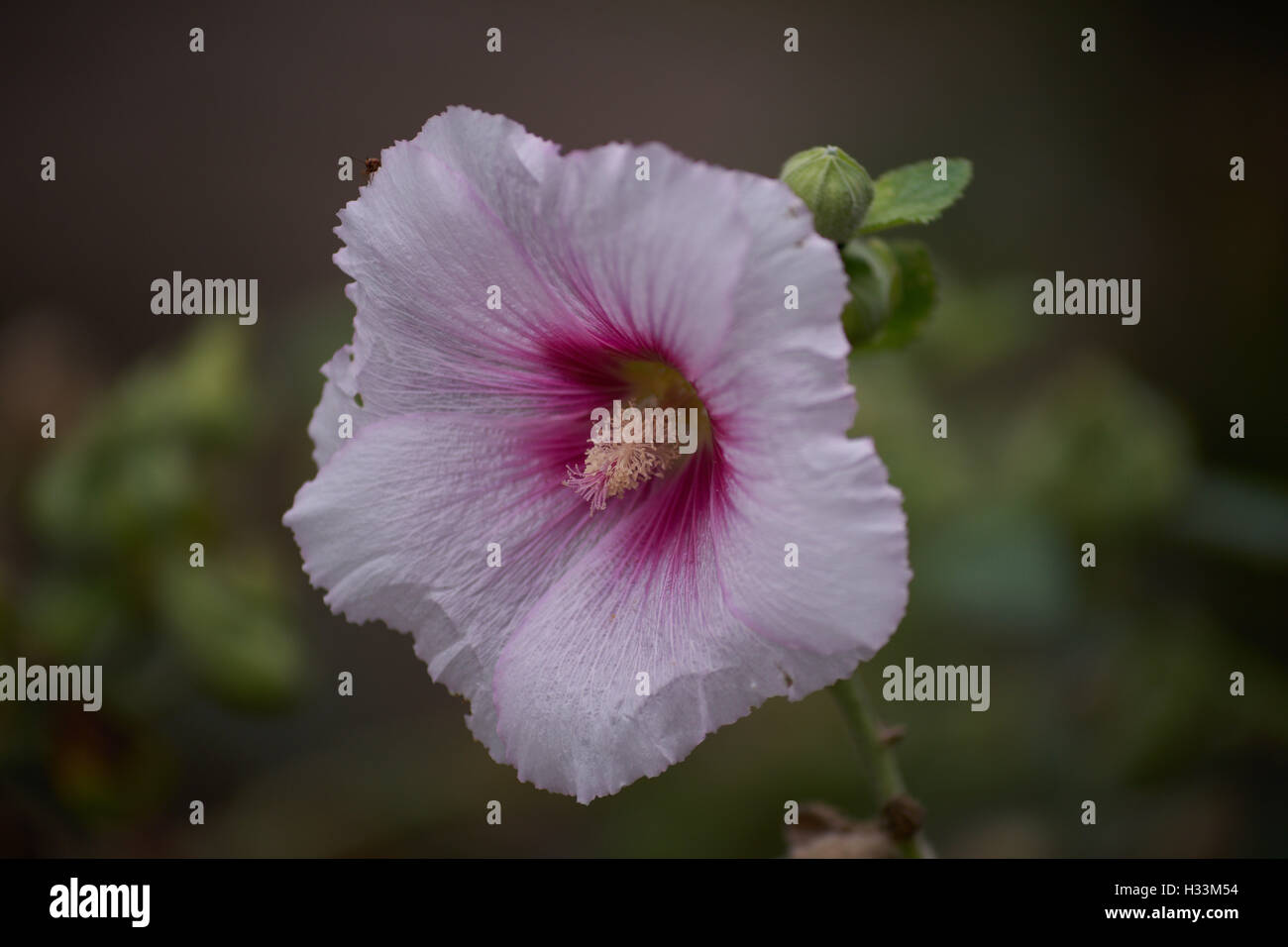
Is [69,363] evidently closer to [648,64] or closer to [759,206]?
[648,64]

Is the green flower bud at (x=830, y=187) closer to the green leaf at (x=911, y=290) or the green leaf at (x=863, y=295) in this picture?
the green leaf at (x=863, y=295)

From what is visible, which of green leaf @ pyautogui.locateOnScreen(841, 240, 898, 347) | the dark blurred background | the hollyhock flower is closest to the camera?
the hollyhock flower

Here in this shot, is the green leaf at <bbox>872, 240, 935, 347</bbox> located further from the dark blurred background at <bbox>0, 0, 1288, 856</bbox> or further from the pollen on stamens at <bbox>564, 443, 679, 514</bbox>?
the dark blurred background at <bbox>0, 0, 1288, 856</bbox>

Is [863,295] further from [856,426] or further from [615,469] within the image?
[856,426]

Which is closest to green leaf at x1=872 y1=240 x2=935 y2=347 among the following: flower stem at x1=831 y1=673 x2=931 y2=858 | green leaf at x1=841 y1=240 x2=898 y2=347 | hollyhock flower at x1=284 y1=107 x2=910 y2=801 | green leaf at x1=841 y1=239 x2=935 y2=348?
green leaf at x1=841 y1=239 x2=935 y2=348

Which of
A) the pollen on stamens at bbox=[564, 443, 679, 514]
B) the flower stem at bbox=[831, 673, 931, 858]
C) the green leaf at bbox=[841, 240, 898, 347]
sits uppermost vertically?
the green leaf at bbox=[841, 240, 898, 347]

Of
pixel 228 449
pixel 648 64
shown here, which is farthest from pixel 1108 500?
pixel 648 64

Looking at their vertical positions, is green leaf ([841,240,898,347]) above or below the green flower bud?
below
